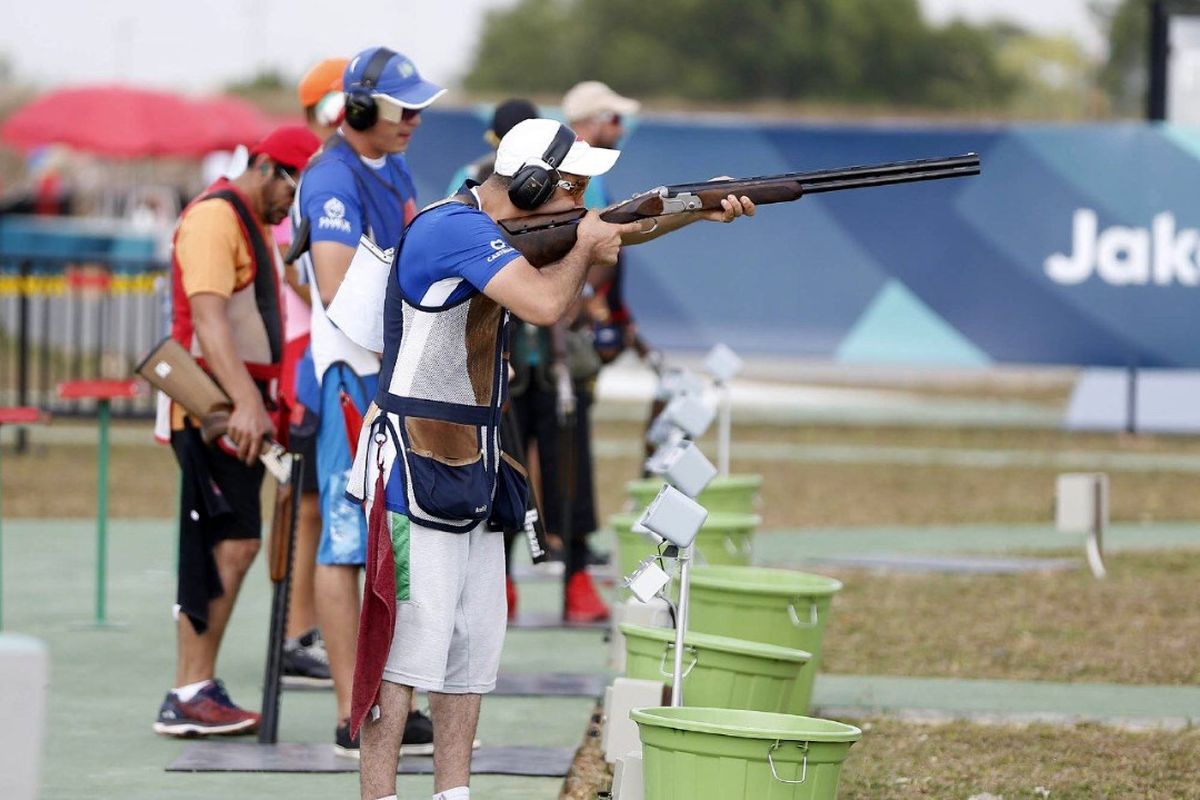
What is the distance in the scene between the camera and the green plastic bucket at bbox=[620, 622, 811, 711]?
19.0 ft

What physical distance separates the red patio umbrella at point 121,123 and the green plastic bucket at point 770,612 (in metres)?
18.7

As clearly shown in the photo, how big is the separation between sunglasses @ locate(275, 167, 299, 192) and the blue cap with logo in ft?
1.72

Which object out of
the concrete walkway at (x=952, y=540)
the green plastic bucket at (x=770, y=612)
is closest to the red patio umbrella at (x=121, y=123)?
the concrete walkway at (x=952, y=540)

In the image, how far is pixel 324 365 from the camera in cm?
637

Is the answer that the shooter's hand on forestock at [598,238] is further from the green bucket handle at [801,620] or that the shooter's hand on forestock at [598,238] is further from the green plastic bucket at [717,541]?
the green plastic bucket at [717,541]

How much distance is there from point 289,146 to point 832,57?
230 ft

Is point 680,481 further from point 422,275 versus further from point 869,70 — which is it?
point 869,70

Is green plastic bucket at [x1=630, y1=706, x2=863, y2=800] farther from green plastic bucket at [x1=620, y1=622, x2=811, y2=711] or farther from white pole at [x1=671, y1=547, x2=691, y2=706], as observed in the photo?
green plastic bucket at [x1=620, y1=622, x2=811, y2=711]

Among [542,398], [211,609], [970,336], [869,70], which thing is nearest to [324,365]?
[211,609]

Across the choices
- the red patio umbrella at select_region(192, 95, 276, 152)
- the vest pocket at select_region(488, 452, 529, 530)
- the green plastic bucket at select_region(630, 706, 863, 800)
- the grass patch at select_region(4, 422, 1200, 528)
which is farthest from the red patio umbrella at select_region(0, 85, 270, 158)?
the green plastic bucket at select_region(630, 706, 863, 800)

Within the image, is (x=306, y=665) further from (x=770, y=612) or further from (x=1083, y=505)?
(x=1083, y=505)

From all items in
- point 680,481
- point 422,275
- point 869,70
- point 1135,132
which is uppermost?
point 869,70

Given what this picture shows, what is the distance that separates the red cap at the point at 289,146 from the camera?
6.84 m

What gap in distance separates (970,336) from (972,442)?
3.42ft
